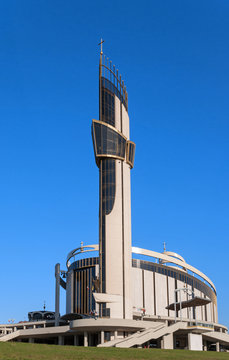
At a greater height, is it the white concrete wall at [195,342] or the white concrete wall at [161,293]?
the white concrete wall at [161,293]

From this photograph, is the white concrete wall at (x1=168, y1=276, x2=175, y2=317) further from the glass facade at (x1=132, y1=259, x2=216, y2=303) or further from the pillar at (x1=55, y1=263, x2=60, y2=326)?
the pillar at (x1=55, y1=263, x2=60, y2=326)

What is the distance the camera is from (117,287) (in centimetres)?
8288

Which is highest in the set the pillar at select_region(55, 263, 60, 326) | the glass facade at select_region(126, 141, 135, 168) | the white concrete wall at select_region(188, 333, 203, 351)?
the glass facade at select_region(126, 141, 135, 168)

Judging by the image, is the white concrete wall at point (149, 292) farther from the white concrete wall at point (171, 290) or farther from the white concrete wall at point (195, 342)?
the white concrete wall at point (195, 342)

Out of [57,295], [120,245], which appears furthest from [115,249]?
[57,295]

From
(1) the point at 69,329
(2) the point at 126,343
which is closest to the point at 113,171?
(1) the point at 69,329

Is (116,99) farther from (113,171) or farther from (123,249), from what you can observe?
(123,249)

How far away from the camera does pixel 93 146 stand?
9131 centimetres

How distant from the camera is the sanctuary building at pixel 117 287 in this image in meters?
76.8

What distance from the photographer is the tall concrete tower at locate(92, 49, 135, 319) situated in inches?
3258

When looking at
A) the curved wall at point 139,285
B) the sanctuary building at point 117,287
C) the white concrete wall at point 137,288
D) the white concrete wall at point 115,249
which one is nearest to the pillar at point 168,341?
the sanctuary building at point 117,287

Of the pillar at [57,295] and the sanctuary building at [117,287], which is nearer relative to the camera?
the sanctuary building at [117,287]

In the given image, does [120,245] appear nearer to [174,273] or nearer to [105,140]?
[105,140]

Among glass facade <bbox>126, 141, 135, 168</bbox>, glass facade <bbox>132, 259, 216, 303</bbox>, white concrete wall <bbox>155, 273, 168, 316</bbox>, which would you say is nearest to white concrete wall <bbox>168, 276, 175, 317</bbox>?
glass facade <bbox>132, 259, 216, 303</bbox>
